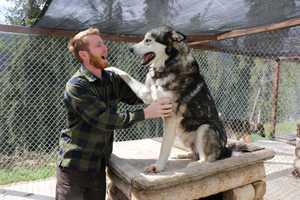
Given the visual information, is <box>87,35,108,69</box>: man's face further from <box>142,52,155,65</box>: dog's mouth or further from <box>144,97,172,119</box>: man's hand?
<box>144,97,172,119</box>: man's hand

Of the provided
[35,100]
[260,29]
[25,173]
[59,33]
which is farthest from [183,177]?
[35,100]

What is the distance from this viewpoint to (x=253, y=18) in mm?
2822

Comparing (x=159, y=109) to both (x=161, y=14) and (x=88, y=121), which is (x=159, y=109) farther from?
(x=161, y=14)

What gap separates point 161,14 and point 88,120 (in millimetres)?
1549

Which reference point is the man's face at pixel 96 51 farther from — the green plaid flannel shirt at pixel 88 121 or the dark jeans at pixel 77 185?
the dark jeans at pixel 77 185

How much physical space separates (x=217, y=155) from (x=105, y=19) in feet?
5.90

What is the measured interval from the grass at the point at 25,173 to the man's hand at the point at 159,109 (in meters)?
2.91

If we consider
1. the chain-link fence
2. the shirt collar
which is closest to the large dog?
the shirt collar

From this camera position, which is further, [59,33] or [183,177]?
[59,33]

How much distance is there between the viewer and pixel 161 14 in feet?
10.2

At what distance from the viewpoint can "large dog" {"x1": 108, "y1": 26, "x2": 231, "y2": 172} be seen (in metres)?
2.11

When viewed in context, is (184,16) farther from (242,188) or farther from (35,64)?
(35,64)

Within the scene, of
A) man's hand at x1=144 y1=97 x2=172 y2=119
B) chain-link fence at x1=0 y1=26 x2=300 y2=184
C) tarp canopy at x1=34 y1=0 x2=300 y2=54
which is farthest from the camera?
chain-link fence at x1=0 y1=26 x2=300 y2=184

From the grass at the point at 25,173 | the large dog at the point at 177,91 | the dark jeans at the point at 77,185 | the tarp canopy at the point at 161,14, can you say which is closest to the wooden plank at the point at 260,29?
the tarp canopy at the point at 161,14
